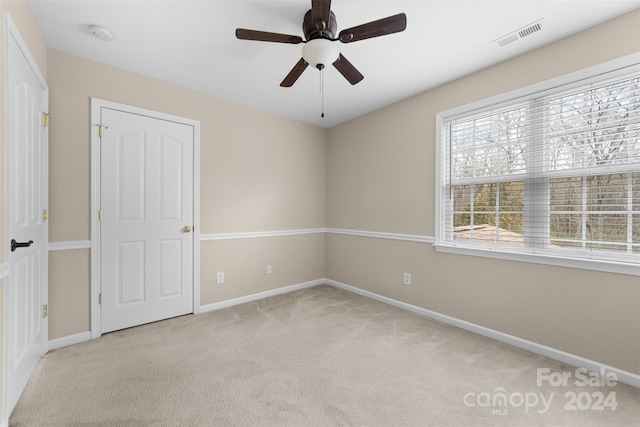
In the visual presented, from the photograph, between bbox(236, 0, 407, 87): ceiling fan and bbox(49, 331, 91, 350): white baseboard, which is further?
bbox(49, 331, 91, 350): white baseboard

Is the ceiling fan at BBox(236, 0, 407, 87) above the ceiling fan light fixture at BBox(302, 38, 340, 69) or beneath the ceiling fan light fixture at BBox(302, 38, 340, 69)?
above

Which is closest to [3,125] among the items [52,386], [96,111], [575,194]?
[96,111]

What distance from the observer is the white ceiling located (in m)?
1.86

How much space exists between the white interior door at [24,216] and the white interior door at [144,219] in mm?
434

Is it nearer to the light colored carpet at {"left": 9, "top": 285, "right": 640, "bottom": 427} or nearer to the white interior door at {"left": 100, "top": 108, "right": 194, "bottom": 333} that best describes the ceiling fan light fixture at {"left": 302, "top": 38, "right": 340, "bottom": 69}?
the white interior door at {"left": 100, "top": 108, "right": 194, "bottom": 333}

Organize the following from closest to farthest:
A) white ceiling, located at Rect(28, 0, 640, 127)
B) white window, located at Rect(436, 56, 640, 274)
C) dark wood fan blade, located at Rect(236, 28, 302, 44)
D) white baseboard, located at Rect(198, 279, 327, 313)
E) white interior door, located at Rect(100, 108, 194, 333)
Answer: dark wood fan blade, located at Rect(236, 28, 302, 44) → white ceiling, located at Rect(28, 0, 640, 127) → white window, located at Rect(436, 56, 640, 274) → white interior door, located at Rect(100, 108, 194, 333) → white baseboard, located at Rect(198, 279, 327, 313)

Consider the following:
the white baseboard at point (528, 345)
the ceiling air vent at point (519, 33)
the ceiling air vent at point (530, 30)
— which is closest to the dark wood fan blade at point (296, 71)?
the ceiling air vent at point (519, 33)

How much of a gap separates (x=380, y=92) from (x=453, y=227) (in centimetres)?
172

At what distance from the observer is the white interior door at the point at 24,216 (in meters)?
1.55

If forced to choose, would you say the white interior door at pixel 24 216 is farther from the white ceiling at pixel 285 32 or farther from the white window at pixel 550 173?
the white window at pixel 550 173

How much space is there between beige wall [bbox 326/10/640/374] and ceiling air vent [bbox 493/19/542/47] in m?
0.30

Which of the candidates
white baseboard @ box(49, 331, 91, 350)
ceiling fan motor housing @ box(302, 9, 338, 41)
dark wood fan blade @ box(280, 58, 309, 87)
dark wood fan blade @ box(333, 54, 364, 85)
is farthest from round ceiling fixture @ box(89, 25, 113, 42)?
white baseboard @ box(49, 331, 91, 350)

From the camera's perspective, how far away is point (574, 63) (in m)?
2.12

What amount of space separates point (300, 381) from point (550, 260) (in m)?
2.18
